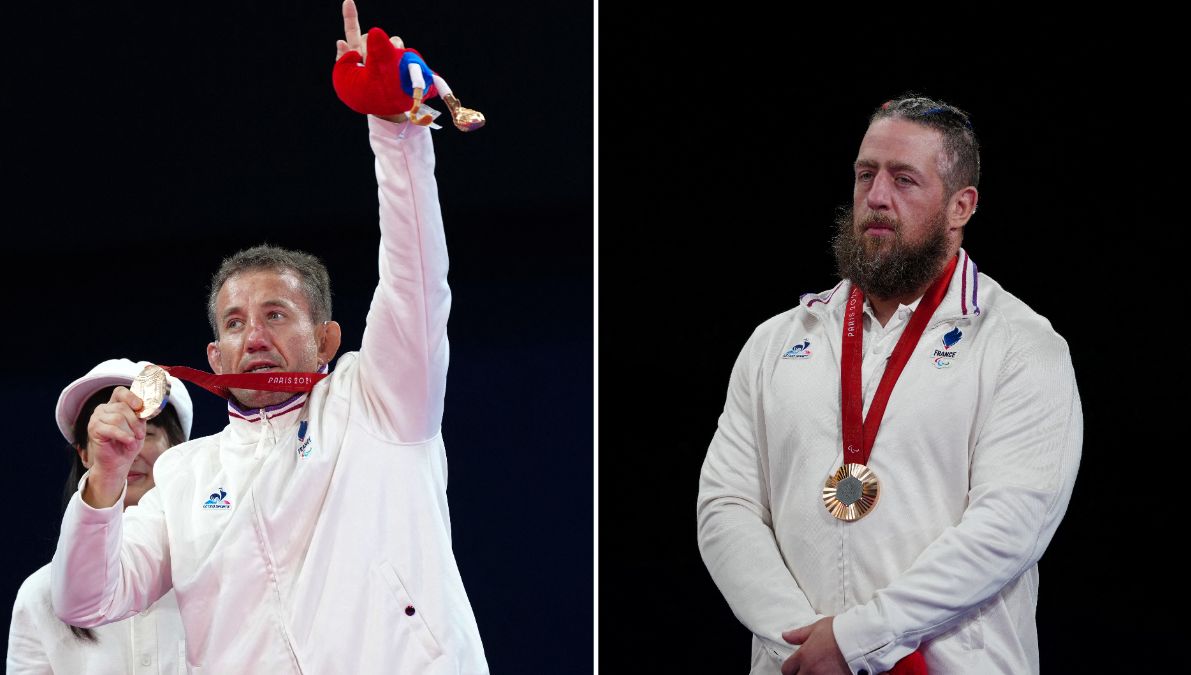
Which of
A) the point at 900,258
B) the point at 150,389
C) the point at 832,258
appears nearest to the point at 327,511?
the point at 150,389

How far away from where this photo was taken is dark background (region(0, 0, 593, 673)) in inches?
146

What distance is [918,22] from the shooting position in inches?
125

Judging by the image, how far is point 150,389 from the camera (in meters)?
2.25

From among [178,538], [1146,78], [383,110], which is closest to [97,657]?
[178,538]

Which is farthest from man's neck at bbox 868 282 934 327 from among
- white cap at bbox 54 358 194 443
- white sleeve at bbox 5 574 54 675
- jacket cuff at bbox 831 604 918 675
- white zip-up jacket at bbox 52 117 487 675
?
white sleeve at bbox 5 574 54 675

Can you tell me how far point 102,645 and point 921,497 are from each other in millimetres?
1787

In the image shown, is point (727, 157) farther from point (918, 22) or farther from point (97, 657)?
point (97, 657)

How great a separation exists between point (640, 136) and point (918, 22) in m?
0.84

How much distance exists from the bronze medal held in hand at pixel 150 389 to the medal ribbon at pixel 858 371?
1189 mm

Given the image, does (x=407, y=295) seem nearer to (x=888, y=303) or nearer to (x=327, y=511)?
(x=327, y=511)

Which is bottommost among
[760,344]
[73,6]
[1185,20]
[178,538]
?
[178,538]

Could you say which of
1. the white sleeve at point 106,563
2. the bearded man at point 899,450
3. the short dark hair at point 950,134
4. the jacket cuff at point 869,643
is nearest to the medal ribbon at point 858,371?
the bearded man at point 899,450

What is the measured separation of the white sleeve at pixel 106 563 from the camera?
2.23 meters

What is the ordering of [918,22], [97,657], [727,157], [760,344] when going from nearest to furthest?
[760,344]
[97,657]
[918,22]
[727,157]
